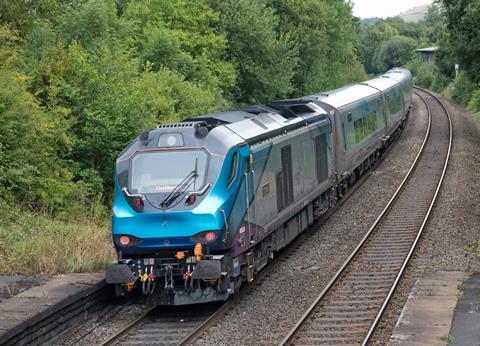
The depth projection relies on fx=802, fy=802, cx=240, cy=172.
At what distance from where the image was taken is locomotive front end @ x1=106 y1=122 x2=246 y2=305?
12.6m

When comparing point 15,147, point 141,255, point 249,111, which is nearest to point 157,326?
point 141,255

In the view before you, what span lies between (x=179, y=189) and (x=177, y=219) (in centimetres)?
52

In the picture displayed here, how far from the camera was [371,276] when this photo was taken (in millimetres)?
15680

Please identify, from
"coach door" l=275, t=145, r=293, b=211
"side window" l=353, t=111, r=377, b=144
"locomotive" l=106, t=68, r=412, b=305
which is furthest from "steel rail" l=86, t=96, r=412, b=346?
"side window" l=353, t=111, r=377, b=144

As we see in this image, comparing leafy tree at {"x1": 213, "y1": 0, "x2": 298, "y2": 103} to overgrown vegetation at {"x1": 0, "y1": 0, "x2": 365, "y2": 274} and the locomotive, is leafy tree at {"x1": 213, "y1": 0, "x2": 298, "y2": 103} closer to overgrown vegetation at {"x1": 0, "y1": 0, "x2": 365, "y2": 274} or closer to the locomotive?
overgrown vegetation at {"x1": 0, "y1": 0, "x2": 365, "y2": 274}

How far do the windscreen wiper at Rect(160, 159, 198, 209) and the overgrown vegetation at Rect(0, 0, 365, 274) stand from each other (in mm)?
2682

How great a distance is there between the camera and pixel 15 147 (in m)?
18.5

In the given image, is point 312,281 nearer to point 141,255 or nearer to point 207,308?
point 207,308

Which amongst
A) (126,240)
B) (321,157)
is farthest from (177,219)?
(321,157)

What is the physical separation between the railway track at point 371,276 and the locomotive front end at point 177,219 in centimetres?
167

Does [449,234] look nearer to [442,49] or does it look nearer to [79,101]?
[79,101]

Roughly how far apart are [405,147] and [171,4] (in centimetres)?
1339

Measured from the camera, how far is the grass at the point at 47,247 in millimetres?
14391

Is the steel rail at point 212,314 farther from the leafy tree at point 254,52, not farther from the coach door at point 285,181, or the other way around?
the leafy tree at point 254,52
